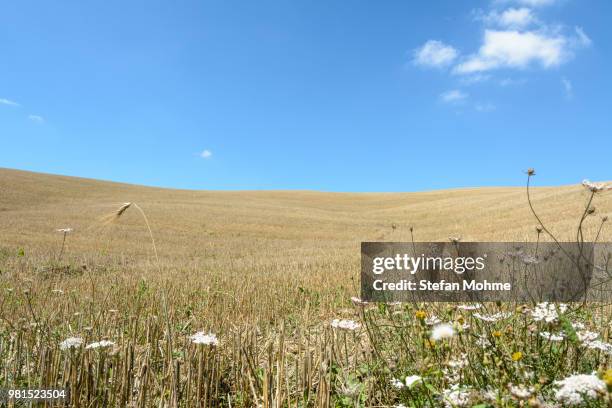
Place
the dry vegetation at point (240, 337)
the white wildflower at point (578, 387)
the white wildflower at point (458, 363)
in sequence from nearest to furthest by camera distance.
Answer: the white wildflower at point (578, 387), the white wildflower at point (458, 363), the dry vegetation at point (240, 337)

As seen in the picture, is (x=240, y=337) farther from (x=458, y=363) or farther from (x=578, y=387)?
(x=578, y=387)

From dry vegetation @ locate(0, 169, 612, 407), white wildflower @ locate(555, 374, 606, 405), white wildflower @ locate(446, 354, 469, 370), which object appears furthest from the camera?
dry vegetation @ locate(0, 169, 612, 407)

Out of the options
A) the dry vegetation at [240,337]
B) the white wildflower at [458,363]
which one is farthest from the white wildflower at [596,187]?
the white wildflower at [458,363]

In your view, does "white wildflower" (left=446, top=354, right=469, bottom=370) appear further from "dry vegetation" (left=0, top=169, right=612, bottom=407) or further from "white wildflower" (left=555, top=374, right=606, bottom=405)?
"white wildflower" (left=555, top=374, right=606, bottom=405)

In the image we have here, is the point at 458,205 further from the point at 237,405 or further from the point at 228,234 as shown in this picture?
the point at 237,405

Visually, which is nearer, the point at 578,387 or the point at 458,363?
the point at 578,387

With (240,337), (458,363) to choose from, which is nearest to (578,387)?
(458,363)

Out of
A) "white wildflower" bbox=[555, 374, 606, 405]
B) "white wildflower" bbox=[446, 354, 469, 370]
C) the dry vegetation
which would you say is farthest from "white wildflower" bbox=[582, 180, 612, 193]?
"white wildflower" bbox=[555, 374, 606, 405]

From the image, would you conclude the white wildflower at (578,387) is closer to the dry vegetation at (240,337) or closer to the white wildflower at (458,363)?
the dry vegetation at (240,337)

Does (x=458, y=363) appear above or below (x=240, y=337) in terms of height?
above

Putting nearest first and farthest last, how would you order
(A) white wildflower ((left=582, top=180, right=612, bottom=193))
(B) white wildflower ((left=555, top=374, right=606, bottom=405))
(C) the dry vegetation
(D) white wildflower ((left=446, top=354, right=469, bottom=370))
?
(B) white wildflower ((left=555, top=374, right=606, bottom=405)) < (D) white wildflower ((left=446, top=354, right=469, bottom=370)) < (C) the dry vegetation < (A) white wildflower ((left=582, top=180, right=612, bottom=193))

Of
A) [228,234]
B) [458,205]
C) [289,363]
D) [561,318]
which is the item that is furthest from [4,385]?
[458,205]

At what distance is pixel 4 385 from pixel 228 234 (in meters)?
29.4

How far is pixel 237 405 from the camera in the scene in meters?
3.32
